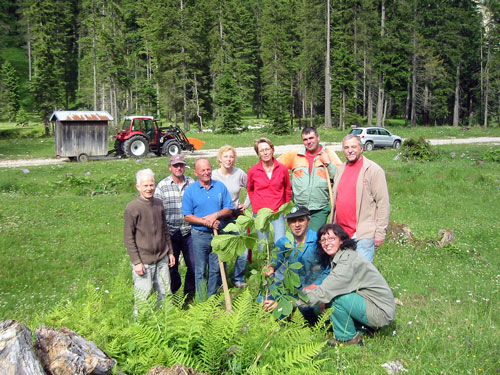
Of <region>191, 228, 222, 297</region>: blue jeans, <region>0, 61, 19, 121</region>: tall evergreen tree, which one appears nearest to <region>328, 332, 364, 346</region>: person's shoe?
Result: <region>191, 228, 222, 297</region>: blue jeans

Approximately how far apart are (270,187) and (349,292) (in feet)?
5.65

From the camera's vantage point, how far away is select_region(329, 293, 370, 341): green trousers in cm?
404

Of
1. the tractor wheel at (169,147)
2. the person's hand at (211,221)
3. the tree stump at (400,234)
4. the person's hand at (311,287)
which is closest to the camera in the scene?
the person's hand at (311,287)

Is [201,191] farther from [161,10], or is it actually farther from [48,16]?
[48,16]

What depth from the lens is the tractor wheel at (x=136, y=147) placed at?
65.9ft

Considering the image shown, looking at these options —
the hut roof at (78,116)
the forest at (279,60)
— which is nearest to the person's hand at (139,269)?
the hut roof at (78,116)

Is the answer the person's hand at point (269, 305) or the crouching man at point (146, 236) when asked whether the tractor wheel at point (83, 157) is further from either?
the person's hand at point (269, 305)

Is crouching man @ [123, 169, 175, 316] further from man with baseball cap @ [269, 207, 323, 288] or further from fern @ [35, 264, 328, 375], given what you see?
man with baseball cap @ [269, 207, 323, 288]

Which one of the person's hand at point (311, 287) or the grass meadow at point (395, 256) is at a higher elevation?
A: the person's hand at point (311, 287)

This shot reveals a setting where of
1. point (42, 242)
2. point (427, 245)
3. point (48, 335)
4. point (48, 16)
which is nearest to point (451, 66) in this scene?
point (48, 16)

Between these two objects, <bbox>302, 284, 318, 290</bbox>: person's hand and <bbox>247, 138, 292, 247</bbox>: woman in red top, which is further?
A: <bbox>247, 138, 292, 247</bbox>: woman in red top

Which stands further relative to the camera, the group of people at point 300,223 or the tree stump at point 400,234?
the tree stump at point 400,234

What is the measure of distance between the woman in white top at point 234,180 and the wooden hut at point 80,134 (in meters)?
16.2

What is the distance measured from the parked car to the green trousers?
24225 mm
